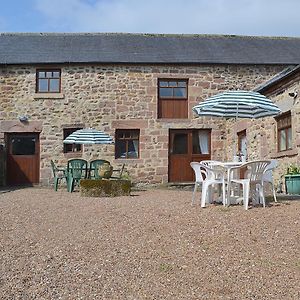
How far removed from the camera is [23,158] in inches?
656

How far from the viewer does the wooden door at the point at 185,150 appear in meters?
16.5

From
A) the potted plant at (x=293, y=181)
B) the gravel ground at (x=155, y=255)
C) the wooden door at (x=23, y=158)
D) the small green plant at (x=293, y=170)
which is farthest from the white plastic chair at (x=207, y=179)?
the wooden door at (x=23, y=158)

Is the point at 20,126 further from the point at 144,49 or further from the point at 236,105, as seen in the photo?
the point at 236,105

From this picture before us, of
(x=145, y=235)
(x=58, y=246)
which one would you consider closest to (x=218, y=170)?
(x=145, y=235)

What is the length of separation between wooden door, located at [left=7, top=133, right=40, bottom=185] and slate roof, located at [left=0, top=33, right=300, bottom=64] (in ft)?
9.18

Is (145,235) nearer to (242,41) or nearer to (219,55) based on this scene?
(219,55)

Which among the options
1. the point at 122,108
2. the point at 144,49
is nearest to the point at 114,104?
the point at 122,108

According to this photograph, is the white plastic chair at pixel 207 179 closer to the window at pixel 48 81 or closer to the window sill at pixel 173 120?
the window sill at pixel 173 120

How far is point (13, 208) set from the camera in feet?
25.9

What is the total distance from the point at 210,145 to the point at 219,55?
3.48 m

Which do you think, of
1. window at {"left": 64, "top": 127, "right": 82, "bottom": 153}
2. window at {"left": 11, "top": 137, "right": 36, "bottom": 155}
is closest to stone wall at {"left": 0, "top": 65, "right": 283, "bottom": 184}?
window at {"left": 64, "top": 127, "right": 82, "bottom": 153}

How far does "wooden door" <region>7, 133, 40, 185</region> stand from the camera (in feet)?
54.4

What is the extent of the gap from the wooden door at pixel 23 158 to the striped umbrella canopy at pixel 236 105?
962cm

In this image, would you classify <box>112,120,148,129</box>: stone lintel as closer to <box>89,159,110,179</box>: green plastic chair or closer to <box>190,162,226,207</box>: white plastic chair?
<box>89,159,110,179</box>: green plastic chair
